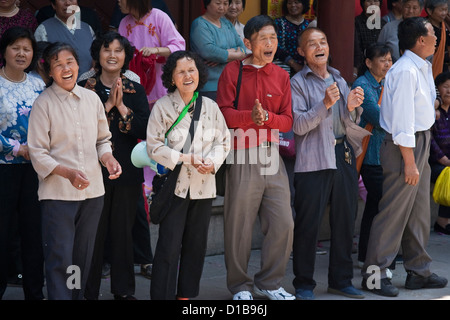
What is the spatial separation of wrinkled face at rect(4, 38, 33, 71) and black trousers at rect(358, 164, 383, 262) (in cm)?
298

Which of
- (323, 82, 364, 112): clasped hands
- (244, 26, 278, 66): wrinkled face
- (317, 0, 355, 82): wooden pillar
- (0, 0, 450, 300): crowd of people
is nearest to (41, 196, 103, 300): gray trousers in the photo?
(0, 0, 450, 300): crowd of people

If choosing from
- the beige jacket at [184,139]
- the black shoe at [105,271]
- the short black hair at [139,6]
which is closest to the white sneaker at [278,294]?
the beige jacket at [184,139]

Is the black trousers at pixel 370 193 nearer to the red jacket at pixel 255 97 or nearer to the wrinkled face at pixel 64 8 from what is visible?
the red jacket at pixel 255 97

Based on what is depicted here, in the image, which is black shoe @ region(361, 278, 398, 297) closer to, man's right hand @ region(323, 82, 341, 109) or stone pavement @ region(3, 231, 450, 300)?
stone pavement @ region(3, 231, 450, 300)

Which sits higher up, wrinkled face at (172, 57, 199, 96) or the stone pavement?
wrinkled face at (172, 57, 199, 96)

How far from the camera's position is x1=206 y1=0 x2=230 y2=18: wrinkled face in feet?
22.0

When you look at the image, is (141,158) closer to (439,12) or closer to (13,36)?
(13,36)

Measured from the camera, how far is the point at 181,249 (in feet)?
16.4

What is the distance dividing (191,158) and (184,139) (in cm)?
17

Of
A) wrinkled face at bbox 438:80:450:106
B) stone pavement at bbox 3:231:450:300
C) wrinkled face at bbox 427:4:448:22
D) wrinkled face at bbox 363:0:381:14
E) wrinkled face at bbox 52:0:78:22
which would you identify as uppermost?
wrinkled face at bbox 363:0:381:14

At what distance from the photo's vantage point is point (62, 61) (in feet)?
14.9

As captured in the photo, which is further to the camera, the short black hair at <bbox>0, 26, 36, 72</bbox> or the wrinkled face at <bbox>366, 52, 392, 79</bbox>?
the wrinkled face at <bbox>366, 52, 392, 79</bbox>

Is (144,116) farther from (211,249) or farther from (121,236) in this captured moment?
(211,249)

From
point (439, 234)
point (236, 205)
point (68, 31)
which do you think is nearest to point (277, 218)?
point (236, 205)
